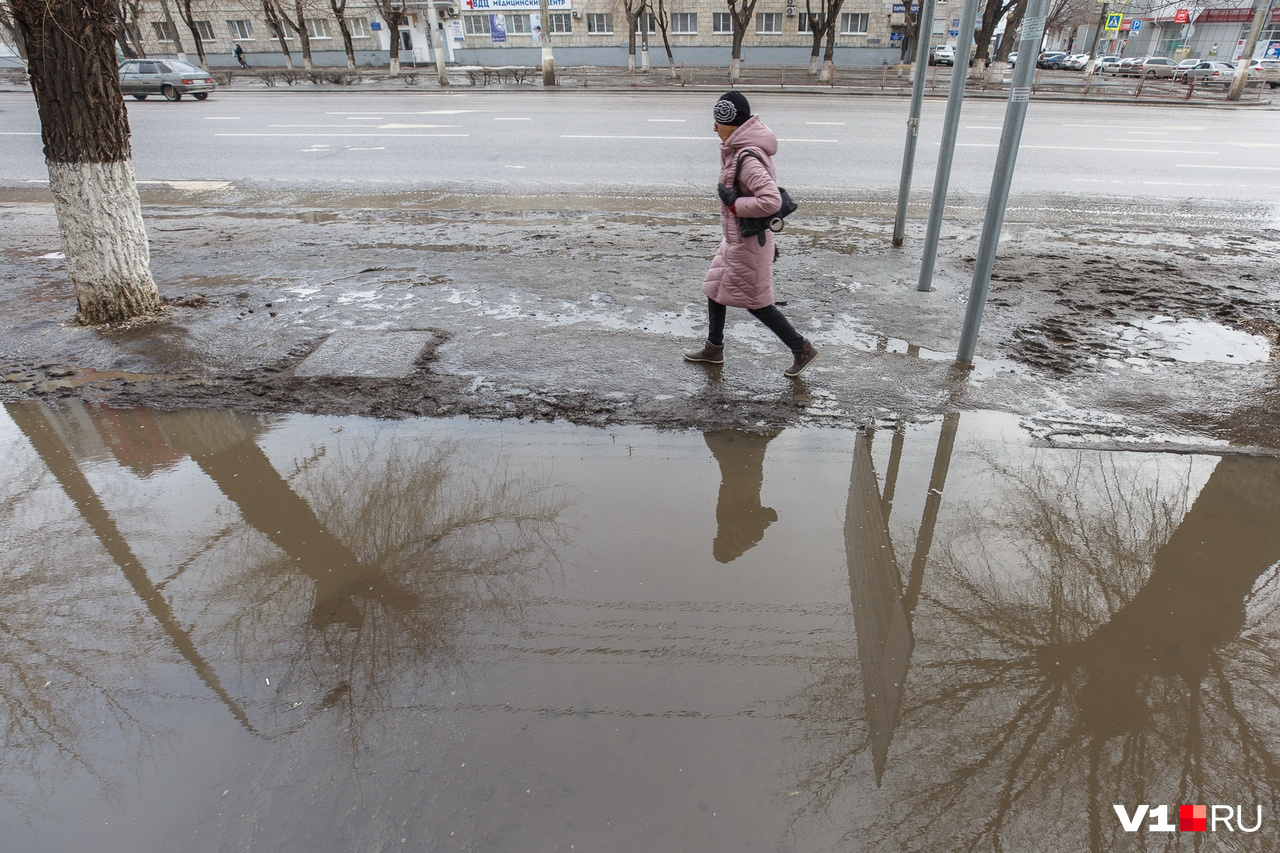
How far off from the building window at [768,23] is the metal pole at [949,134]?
4449 cm

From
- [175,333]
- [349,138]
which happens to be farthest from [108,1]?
[349,138]

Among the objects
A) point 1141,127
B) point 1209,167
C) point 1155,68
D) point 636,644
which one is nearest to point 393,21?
point 1141,127

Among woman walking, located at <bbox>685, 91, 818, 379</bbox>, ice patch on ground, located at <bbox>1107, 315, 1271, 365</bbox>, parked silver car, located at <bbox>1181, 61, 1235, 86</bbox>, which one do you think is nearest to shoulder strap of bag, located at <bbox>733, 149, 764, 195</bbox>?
woman walking, located at <bbox>685, 91, 818, 379</bbox>

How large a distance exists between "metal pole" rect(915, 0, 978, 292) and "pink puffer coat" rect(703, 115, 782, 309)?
2060 mm

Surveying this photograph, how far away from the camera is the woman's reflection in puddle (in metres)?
3.14

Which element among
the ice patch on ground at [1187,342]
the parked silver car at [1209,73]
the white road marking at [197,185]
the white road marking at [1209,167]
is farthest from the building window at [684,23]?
the ice patch on ground at [1187,342]

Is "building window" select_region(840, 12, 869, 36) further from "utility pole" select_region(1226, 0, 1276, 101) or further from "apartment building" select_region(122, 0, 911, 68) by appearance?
"utility pole" select_region(1226, 0, 1276, 101)

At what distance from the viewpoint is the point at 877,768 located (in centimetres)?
214

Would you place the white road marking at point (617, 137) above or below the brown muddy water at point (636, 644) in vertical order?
above

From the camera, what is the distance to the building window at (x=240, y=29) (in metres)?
47.0

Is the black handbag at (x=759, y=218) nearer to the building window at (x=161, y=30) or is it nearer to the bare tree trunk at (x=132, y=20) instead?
the bare tree trunk at (x=132, y=20)

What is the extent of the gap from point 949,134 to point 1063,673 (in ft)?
15.3

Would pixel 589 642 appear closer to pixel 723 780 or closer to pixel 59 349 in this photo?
pixel 723 780
